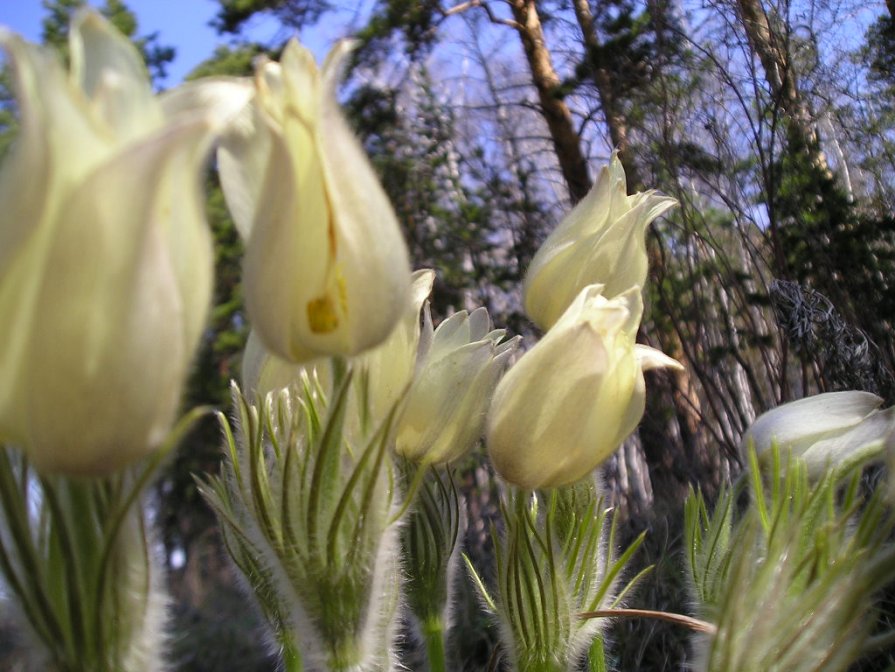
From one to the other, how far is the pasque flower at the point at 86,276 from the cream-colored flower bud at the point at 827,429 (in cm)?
36

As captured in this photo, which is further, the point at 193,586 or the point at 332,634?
the point at 193,586

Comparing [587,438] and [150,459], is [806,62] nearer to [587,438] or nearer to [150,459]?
[587,438]

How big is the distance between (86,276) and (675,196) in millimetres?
3307

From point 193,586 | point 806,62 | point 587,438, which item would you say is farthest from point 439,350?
point 193,586

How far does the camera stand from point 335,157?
341 mm

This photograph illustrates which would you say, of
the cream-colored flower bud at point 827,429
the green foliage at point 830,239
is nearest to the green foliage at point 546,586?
the cream-colored flower bud at point 827,429

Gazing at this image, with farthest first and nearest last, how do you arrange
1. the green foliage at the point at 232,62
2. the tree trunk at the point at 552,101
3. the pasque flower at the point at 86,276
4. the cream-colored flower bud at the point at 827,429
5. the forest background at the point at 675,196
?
the green foliage at the point at 232,62 < the tree trunk at the point at 552,101 < the forest background at the point at 675,196 < the cream-colored flower bud at the point at 827,429 < the pasque flower at the point at 86,276

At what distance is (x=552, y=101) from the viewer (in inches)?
162

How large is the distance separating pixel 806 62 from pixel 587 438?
120 inches

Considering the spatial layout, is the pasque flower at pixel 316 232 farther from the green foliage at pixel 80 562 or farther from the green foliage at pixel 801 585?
the green foliage at pixel 801 585

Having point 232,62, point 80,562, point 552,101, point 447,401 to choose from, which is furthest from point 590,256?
point 232,62

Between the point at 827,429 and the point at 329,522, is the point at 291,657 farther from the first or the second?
the point at 827,429

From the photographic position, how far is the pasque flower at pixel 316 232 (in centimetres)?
34

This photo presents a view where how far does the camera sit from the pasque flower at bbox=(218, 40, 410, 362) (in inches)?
13.3
